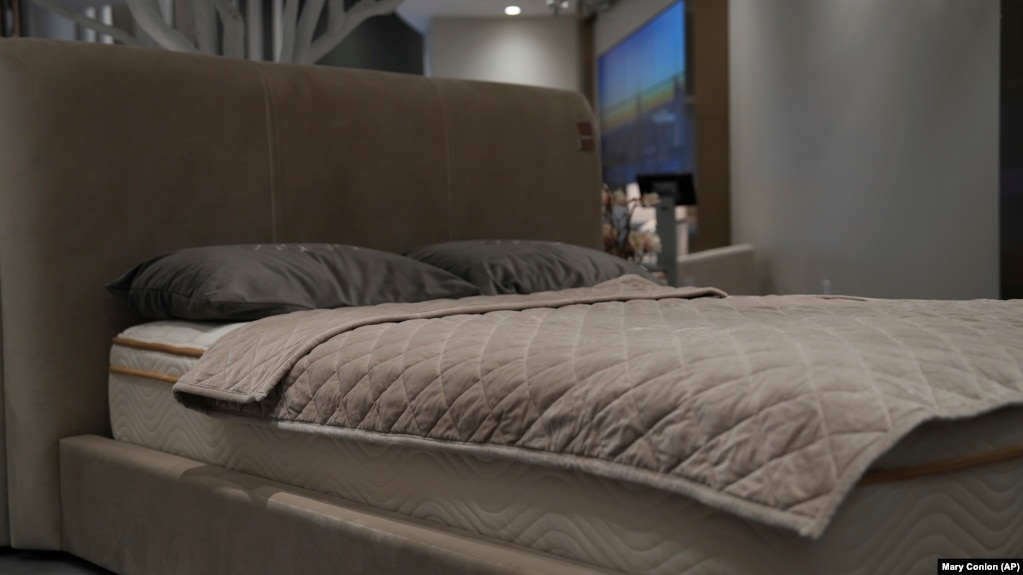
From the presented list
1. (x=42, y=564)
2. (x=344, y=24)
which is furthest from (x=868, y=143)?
(x=42, y=564)

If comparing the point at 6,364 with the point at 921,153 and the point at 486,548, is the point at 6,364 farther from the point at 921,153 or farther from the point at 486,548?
the point at 921,153

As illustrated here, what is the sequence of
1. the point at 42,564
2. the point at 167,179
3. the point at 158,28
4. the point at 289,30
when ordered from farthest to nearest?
the point at 289,30, the point at 158,28, the point at 167,179, the point at 42,564

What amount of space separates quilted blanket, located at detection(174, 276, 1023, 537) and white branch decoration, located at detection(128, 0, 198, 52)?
2.93m

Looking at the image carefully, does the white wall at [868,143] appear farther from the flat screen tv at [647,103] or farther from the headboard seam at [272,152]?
the headboard seam at [272,152]

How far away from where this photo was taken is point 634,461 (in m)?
1.07

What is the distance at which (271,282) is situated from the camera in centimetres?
206

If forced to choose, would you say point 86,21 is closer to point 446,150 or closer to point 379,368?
point 446,150

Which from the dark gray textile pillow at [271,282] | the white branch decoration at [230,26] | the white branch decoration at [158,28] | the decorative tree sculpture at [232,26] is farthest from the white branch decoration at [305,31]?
the dark gray textile pillow at [271,282]

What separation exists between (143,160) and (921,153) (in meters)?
3.60

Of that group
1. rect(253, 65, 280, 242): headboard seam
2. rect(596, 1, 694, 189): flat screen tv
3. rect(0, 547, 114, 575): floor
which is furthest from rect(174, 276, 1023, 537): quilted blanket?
rect(596, 1, 694, 189): flat screen tv

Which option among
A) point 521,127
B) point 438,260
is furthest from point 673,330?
point 521,127

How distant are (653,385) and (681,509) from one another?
5.2 inches

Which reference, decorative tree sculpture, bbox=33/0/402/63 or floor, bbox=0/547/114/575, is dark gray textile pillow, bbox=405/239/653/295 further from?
decorative tree sculpture, bbox=33/0/402/63

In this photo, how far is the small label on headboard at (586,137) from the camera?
3.41 meters
